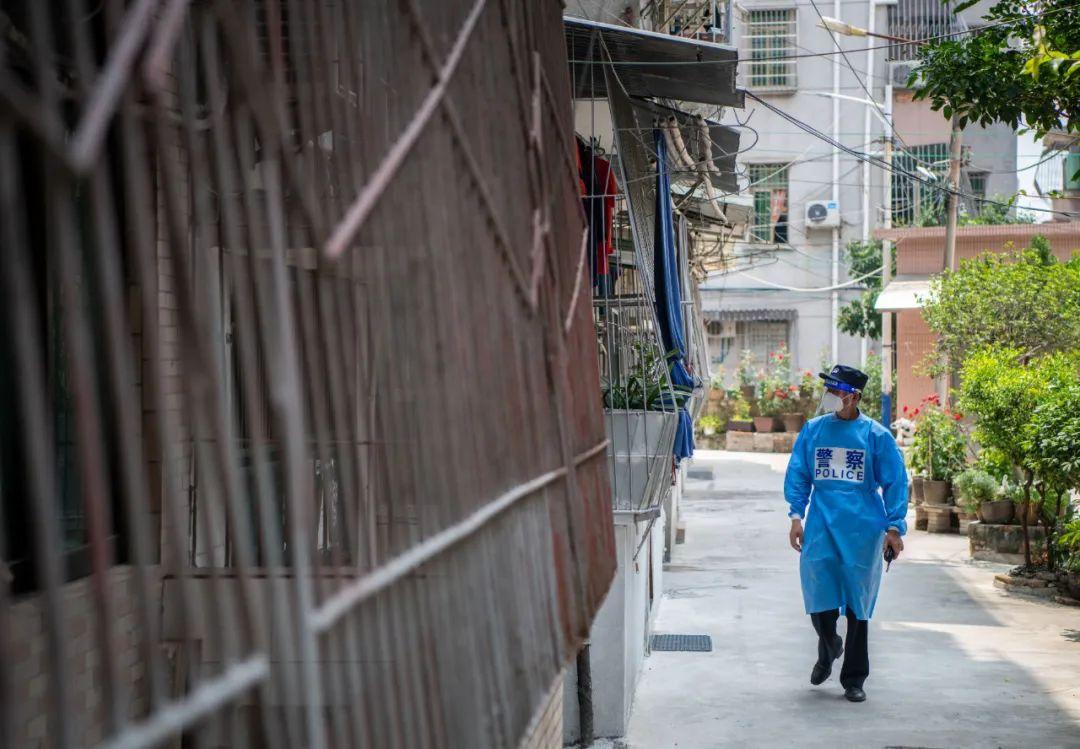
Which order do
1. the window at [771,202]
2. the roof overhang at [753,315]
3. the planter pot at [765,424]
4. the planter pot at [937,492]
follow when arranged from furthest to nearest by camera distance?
1. the roof overhang at [753,315]
2. the window at [771,202]
3. the planter pot at [765,424]
4. the planter pot at [937,492]

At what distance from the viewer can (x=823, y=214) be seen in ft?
101

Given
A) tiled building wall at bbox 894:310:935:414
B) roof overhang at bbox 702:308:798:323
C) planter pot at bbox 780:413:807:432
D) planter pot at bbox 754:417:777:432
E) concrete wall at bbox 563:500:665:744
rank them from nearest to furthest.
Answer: concrete wall at bbox 563:500:665:744 → tiled building wall at bbox 894:310:935:414 → planter pot at bbox 780:413:807:432 → planter pot at bbox 754:417:777:432 → roof overhang at bbox 702:308:798:323

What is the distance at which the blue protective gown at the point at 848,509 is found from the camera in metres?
7.63

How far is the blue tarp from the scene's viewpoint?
292 inches

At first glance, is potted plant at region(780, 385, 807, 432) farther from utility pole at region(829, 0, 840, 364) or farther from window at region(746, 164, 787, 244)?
window at region(746, 164, 787, 244)

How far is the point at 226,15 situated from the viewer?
1264 mm

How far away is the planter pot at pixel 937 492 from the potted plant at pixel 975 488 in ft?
4.39

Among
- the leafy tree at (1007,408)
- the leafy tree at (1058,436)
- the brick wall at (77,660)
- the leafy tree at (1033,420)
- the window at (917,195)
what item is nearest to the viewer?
the brick wall at (77,660)

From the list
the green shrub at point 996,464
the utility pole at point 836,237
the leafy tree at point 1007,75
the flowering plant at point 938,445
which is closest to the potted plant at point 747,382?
the utility pole at point 836,237

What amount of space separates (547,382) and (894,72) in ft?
99.1

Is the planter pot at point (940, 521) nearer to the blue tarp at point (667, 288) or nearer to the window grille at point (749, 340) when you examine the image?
the blue tarp at point (667, 288)

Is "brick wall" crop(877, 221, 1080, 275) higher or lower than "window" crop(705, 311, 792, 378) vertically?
higher

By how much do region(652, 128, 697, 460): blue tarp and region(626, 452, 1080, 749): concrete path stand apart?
5.21 feet

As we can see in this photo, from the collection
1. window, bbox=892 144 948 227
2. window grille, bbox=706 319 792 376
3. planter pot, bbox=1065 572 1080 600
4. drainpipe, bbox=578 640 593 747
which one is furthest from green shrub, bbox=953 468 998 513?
window grille, bbox=706 319 792 376
